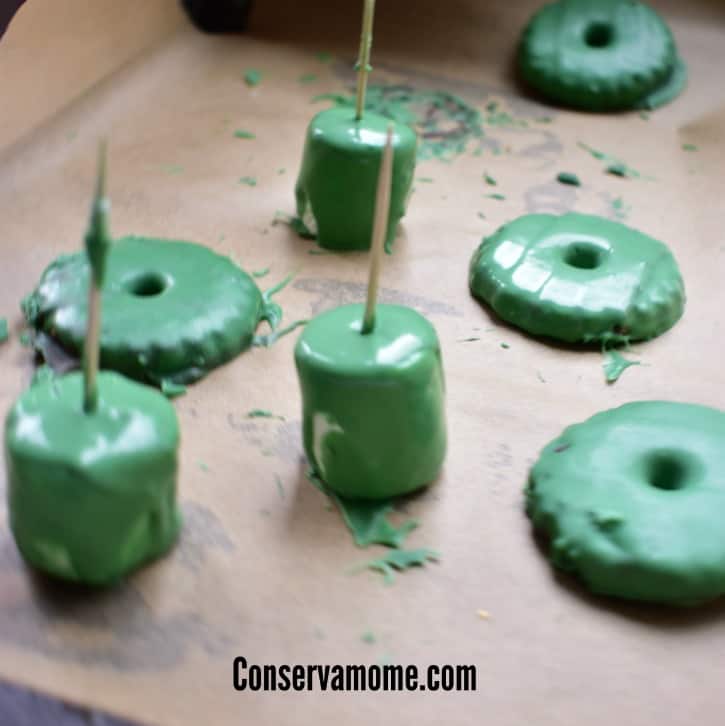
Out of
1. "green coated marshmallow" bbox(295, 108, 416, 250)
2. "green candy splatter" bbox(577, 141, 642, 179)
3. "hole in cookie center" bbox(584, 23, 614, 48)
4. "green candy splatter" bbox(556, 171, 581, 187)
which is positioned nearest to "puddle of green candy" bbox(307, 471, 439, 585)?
"green coated marshmallow" bbox(295, 108, 416, 250)

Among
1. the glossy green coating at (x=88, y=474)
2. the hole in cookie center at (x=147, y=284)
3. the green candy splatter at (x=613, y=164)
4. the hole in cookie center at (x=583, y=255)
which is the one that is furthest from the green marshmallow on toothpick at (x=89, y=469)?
the green candy splatter at (x=613, y=164)

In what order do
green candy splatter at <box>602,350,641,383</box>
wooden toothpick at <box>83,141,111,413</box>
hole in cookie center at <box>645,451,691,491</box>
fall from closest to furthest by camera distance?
wooden toothpick at <box>83,141,111,413</box> < hole in cookie center at <box>645,451,691,491</box> < green candy splatter at <box>602,350,641,383</box>

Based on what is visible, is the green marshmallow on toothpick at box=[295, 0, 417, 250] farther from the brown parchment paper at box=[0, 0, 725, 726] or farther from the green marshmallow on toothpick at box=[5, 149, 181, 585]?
the green marshmallow on toothpick at box=[5, 149, 181, 585]

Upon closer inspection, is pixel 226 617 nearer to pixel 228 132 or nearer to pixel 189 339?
pixel 189 339

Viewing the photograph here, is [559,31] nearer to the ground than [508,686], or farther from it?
farther from it

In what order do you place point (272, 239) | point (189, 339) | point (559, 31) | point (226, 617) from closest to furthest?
point (226, 617)
point (189, 339)
point (272, 239)
point (559, 31)

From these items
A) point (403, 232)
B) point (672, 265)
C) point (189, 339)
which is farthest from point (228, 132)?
point (672, 265)

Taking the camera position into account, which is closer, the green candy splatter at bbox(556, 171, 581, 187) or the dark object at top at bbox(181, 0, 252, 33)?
the green candy splatter at bbox(556, 171, 581, 187)
